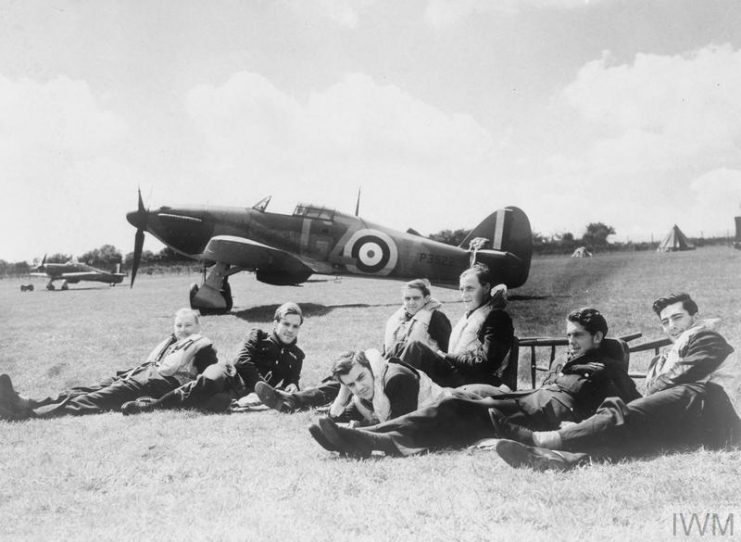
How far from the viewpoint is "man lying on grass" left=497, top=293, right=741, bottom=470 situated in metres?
2.93

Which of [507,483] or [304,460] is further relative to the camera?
[304,460]

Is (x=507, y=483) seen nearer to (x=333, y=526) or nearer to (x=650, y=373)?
(x=333, y=526)

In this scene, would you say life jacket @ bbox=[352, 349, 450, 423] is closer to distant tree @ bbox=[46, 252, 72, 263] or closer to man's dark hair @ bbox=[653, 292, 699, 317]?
man's dark hair @ bbox=[653, 292, 699, 317]

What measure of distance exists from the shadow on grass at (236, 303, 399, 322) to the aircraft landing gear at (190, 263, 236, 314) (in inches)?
12.6

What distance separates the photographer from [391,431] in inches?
130

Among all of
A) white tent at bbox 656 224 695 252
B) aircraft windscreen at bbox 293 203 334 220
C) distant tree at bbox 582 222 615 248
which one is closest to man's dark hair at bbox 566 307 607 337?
aircraft windscreen at bbox 293 203 334 220

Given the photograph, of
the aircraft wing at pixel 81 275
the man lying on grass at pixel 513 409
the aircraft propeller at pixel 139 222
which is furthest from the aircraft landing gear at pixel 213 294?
the aircraft wing at pixel 81 275

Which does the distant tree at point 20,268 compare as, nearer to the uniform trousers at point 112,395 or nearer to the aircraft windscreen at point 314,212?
the aircraft windscreen at point 314,212


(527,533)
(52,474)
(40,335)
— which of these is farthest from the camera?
(40,335)

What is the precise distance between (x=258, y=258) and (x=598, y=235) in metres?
35.1

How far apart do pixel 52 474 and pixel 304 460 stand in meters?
1.35

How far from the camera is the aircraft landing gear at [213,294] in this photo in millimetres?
11141

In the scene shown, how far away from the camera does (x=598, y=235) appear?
4128 cm

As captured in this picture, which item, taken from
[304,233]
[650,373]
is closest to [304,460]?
[650,373]
